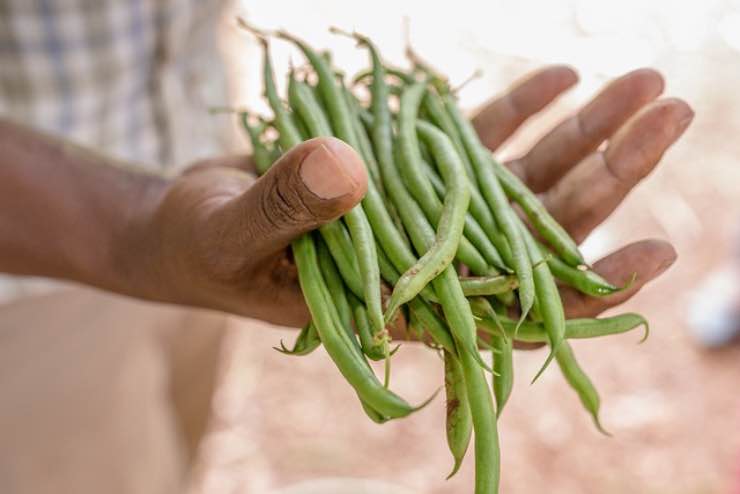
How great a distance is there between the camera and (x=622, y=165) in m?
1.35

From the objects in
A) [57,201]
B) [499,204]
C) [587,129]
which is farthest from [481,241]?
[57,201]

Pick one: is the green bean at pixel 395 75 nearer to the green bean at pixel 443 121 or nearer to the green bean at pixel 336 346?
the green bean at pixel 443 121

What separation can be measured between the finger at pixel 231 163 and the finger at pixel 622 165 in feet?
1.61

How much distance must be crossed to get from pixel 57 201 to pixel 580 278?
90cm

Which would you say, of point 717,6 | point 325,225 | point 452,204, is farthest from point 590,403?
point 717,6

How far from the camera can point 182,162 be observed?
2.04m

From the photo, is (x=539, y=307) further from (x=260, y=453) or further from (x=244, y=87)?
(x=244, y=87)

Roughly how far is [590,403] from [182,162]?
3.66 feet

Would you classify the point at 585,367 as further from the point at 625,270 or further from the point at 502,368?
the point at 502,368

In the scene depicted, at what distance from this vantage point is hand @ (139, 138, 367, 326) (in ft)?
3.25

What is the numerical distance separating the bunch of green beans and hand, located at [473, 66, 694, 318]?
2.1 inches

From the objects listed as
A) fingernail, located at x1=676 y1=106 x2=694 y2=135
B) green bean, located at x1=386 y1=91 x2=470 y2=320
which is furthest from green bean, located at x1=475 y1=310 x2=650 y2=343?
fingernail, located at x1=676 y1=106 x2=694 y2=135

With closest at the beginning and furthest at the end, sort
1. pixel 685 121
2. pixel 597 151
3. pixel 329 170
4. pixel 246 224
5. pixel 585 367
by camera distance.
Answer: pixel 329 170 → pixel 246 224 → pixel 685 121 → pixel 597 151 → pixel 585 367

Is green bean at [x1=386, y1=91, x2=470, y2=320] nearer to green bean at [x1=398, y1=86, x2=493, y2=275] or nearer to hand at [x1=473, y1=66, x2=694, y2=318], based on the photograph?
green bean at [x1=398, y1=86, x2=493, y2=275]
